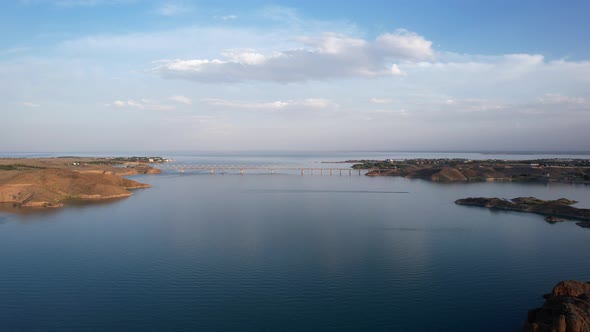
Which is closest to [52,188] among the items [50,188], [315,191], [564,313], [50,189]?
[50,188]

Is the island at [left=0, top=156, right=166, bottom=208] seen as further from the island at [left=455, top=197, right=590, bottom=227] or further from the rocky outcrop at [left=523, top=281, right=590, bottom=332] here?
the rocky outcrop at [left=523, top=281, right=590, bottom=332]

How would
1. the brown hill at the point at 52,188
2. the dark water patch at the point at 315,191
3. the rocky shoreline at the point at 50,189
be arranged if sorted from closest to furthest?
the rocky shoreline at the point at 50,189 < the brown hill at the point at 52,188 < the dark water patch at the point at 315,191

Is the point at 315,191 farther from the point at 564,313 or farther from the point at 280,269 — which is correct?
the point at 564,313

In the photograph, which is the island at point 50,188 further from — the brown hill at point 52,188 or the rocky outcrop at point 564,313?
the rocky outcrop at point 564,313

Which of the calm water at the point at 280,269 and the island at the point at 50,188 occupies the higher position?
the island at the point at 50,188

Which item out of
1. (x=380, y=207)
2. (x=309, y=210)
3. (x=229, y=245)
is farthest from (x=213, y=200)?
(x=229, y=245)

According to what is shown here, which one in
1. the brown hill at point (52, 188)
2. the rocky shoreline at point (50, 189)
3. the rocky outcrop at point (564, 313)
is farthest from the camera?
the brown hill at point (52, 188)

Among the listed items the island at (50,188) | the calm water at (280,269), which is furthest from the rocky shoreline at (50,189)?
the calm water at (280,269)

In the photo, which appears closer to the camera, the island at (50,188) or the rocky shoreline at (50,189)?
the rocky shoreline at (50,189)
